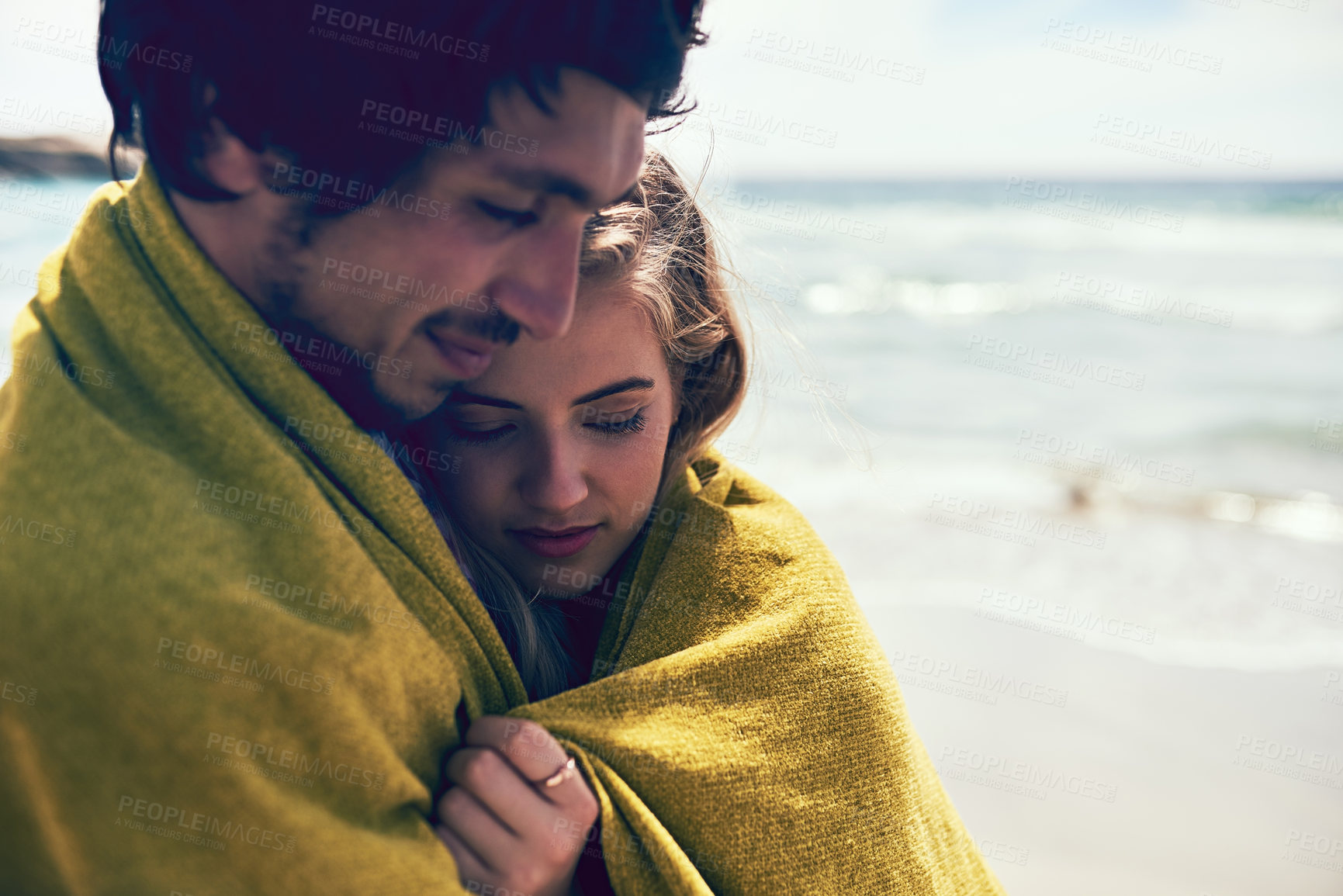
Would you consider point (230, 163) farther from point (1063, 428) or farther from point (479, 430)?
point (1063, 428)

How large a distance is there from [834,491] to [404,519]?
535cm

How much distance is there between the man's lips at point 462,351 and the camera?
4.17 feet

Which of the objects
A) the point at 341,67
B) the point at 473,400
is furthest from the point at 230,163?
the point at 473,400

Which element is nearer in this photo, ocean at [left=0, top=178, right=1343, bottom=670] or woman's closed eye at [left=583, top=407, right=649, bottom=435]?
woman's closed eye at [left=583, top=407, right=649, bottom=435]

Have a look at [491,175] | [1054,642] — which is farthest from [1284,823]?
[491,175]

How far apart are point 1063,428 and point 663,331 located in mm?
7101

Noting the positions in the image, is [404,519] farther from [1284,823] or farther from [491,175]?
[1284,823]

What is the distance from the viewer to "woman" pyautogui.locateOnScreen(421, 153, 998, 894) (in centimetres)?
139

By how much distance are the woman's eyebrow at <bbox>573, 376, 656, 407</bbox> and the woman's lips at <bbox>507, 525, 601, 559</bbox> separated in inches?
8.5

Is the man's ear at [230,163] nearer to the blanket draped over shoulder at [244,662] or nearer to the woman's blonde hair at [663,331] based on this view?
the blanket draped over shoulder at [244,662]

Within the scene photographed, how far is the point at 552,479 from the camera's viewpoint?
5.10ft

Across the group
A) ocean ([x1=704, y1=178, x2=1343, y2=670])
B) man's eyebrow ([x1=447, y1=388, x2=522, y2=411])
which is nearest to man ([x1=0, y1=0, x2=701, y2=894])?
man's eyebrow ([x1=447, y1=388, x2=522, y2=411])

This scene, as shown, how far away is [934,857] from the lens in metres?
1.74

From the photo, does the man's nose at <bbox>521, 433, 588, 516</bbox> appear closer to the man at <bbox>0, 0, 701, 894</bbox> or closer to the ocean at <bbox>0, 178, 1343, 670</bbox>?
the man at <bbox>0, 0, 701, 894</bbox>
